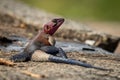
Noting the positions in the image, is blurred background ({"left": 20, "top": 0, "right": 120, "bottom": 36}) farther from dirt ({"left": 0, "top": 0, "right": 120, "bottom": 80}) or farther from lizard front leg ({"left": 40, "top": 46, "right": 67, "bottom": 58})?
lizard front leg ({"left": 40, "top": 46, "right": 67, "bottom": 58})

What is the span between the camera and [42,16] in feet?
32.9

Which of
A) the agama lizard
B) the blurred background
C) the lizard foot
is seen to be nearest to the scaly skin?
the agama lizard

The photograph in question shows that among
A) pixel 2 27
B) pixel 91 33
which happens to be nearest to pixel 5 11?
pixel 2 27

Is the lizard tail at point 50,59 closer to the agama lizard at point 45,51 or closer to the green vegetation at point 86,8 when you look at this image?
the agama lizard at point 45,51

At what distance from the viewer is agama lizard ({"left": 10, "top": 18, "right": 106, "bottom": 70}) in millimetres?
5389

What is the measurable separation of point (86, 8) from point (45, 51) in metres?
11.6

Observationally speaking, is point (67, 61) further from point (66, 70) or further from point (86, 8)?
point (86, 8)

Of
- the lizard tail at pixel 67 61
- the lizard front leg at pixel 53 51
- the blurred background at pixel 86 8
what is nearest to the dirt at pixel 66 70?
the lizard tail at pixel 67 61

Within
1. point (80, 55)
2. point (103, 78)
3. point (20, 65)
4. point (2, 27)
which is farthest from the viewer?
point (2, 27)

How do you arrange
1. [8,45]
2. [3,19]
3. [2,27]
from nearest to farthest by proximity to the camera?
[8,45] < [2,27] < [3,19]

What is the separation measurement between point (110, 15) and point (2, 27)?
851cm

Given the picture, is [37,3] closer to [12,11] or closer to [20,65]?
[12,11]

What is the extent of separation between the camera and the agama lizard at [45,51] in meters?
5.39

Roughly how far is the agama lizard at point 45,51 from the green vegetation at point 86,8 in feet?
34.1
